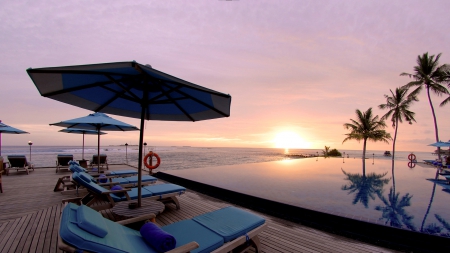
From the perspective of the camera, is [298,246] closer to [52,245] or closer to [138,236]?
[138,236]

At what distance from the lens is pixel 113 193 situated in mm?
3230

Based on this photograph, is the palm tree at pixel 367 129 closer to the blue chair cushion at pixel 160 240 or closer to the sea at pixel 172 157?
the sea at pixel 172 157

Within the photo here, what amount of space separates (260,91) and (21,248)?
1437 centimetres

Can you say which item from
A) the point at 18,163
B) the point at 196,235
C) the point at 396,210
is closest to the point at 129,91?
the point at 196,235

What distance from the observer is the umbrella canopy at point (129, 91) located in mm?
1812

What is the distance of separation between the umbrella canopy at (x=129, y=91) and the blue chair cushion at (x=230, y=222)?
110 cm

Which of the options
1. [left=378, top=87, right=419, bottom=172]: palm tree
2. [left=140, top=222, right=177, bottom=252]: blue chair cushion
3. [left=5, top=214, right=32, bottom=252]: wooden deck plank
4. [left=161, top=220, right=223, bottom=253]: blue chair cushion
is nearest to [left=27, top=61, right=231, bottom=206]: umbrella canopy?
[left=161, top=220, right=223, bottom=253]: blue chair cushion

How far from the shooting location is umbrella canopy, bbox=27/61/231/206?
1.81m

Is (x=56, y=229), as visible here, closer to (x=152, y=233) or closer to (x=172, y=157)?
(x=152, y=233)

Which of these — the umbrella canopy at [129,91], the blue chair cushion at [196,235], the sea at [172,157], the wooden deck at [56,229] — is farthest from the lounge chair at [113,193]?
the sea at [172,157]

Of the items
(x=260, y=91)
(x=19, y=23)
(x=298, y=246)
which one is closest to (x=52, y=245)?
(x=298, y=246)

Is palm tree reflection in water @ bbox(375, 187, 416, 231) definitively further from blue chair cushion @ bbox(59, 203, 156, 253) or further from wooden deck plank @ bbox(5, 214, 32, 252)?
wooden deck plank @ bbox(5, 214, 32, 252)

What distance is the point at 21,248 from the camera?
2.32m

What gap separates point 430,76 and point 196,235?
2380cm
